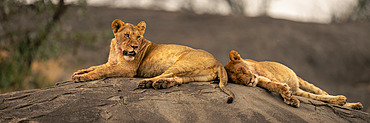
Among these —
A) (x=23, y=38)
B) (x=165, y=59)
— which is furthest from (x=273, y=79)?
(x=23, y=38)

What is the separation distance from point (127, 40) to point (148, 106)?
146 centimetres

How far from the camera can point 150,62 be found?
4355 millimetres

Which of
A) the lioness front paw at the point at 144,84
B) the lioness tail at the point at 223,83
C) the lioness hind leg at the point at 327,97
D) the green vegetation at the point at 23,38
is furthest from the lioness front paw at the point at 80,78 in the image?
the green vegetation at the point at 23,38

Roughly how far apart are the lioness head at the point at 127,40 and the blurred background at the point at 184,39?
472cm

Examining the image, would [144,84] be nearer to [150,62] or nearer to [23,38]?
[150,62]

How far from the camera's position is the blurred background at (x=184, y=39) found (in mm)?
8281

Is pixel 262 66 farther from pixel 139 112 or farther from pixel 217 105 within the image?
pixel 139 112

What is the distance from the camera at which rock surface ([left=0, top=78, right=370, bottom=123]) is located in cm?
278

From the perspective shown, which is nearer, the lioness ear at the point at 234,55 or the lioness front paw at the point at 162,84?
the lioness front paw at the point at 162,84


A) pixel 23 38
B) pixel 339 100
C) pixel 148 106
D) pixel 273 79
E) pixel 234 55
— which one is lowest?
pixel 148 106

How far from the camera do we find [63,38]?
897 cm

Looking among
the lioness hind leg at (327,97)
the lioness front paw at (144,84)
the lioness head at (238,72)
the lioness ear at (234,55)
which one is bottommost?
the lioness hind leg at (327,97)

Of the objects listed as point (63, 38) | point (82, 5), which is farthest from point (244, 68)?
point (63, 38)

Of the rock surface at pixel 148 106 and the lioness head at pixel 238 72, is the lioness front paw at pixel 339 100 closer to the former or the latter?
the rock surface at pixel 148 106
